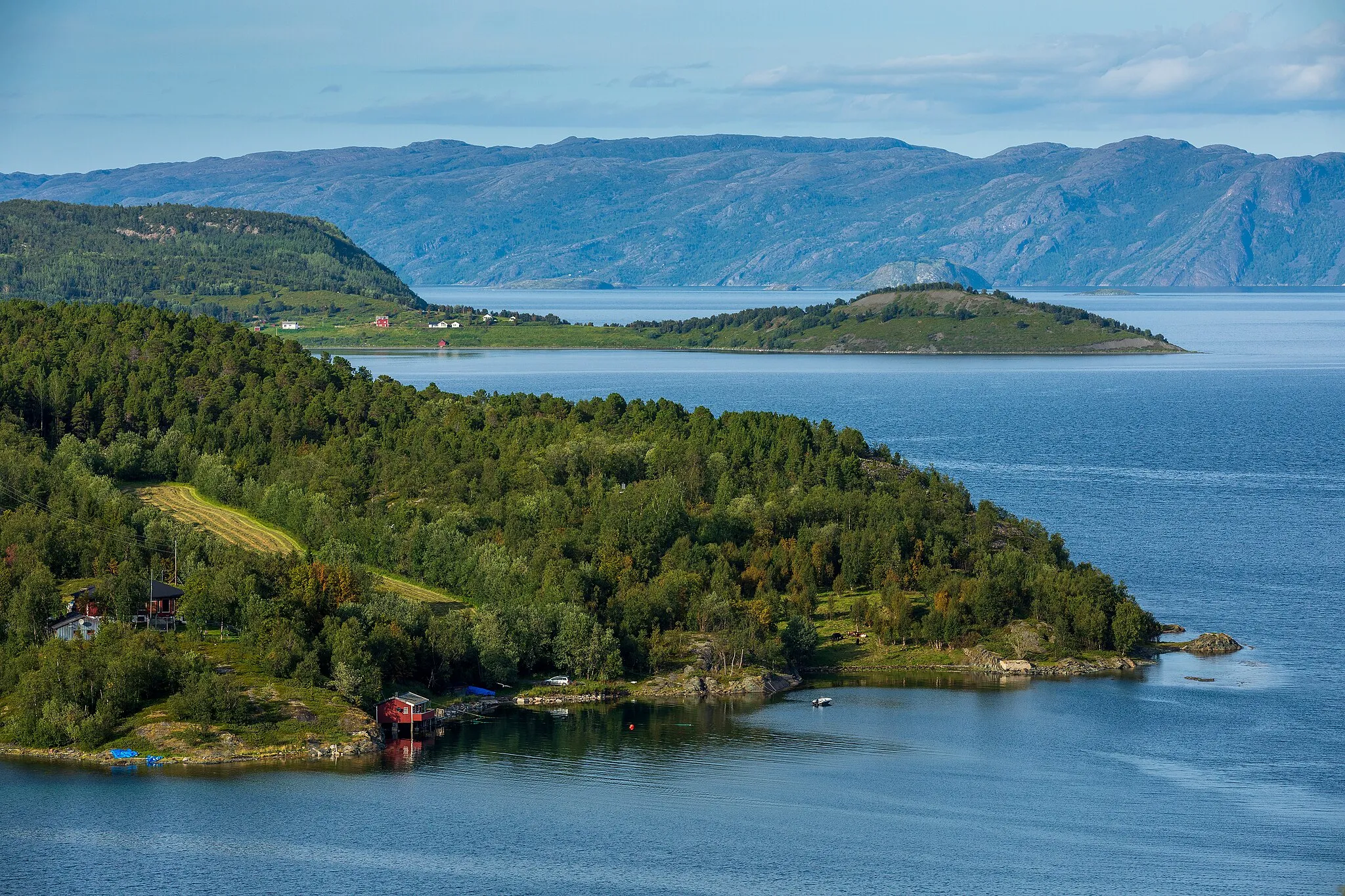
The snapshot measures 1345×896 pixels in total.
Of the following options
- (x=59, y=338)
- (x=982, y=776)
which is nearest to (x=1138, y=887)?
(x=982, y=776)

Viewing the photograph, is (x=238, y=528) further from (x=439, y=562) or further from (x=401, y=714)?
→ (x=401, y=714)

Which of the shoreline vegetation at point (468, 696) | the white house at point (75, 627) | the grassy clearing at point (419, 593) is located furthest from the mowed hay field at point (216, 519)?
the white house at point (75, 627)

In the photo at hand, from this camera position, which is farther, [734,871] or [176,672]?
[176,672]

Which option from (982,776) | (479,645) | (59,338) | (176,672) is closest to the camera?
(982,776)

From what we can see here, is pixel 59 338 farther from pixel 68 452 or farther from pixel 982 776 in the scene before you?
pixel 982 776

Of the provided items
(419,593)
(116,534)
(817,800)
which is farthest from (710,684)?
(116,534)

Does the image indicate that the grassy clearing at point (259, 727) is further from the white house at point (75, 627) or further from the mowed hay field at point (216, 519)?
the mowed hay field at point (216, 519)

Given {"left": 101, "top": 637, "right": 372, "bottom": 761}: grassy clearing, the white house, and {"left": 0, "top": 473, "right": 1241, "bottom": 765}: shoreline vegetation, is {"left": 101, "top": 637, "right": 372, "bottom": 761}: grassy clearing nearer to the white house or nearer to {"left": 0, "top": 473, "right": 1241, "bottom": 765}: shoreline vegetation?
{"left": 0, "top": 473, "right": 1241, "bottom": 765}: shoreline vegetation
